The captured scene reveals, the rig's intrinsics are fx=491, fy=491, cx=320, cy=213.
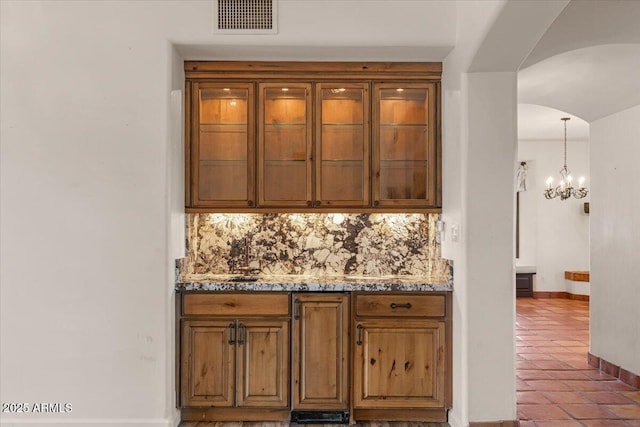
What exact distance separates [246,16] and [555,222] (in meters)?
7.39

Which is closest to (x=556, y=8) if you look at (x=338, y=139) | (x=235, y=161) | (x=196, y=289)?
(x=338, y=139)

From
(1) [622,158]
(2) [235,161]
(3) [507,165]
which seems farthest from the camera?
(1) [622,158]

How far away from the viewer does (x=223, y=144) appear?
3.62 meters

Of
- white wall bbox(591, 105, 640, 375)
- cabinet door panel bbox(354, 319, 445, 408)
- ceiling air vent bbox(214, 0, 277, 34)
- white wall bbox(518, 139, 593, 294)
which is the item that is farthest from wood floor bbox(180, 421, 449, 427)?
white wall bbox(518, 139, 593, 294)

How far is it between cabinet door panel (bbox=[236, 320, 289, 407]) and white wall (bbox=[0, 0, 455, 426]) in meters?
0.49

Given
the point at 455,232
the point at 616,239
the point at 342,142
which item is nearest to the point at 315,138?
the point at 342,142

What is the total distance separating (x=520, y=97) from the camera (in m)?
4.77

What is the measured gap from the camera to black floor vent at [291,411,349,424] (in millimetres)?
3350

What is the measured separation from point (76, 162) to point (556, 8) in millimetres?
2987

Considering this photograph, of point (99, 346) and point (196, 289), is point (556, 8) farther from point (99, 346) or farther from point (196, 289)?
point (99, 346)

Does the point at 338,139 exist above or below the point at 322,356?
above

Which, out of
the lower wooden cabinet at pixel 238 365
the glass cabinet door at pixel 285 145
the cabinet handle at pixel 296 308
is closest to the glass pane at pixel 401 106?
the glass cabinet door at pixel 285 145

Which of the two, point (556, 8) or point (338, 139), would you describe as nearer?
point (556, 8)

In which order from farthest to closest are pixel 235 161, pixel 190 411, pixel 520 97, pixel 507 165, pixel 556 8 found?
pixel 520 97 → pixel 235 161 → pixel 190 411 → pixel 507 165 → pixel 556 8
